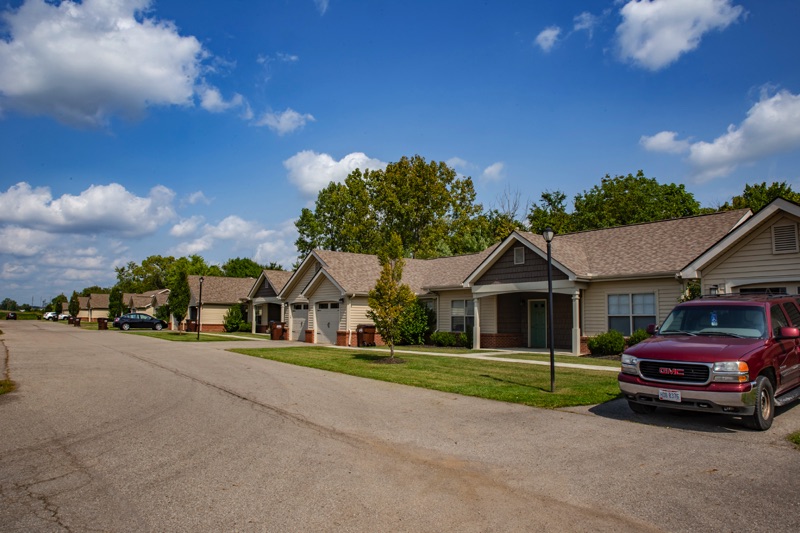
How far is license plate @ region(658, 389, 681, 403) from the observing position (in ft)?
27.3

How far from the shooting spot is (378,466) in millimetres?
6418

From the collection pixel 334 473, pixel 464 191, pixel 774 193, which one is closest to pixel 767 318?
pixel 334 473

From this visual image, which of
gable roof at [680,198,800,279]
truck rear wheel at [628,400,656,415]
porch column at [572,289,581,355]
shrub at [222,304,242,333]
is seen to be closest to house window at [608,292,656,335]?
porch column at [572,289,581,355]

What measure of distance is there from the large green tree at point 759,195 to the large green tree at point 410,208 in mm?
22418

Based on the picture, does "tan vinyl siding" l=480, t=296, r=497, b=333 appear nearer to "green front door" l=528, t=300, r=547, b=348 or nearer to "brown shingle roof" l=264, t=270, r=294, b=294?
"green front door" l=528, t=300, r=547, b=348

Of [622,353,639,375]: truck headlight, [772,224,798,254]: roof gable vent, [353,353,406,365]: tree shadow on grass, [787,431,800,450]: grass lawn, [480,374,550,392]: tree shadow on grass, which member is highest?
[772,224,798,254]: roof gable vent

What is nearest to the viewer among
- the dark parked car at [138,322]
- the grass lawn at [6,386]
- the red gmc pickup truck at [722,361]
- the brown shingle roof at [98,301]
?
the red gmc pickup truck at [722,361]

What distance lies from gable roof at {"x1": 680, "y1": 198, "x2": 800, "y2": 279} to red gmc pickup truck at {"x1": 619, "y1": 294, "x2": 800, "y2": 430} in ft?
20.8

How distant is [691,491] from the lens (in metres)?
5.52

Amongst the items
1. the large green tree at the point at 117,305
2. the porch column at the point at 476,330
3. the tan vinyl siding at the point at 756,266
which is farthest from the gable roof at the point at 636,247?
the large green tree at the point at 117,305

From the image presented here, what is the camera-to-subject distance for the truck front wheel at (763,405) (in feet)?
26.5

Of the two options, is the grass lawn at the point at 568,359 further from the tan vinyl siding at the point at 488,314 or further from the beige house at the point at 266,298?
the beige house at the point at 266,298

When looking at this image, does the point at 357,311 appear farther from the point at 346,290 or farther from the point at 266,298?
the point at 266,298

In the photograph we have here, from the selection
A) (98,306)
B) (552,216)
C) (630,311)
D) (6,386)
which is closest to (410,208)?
(552,216)
